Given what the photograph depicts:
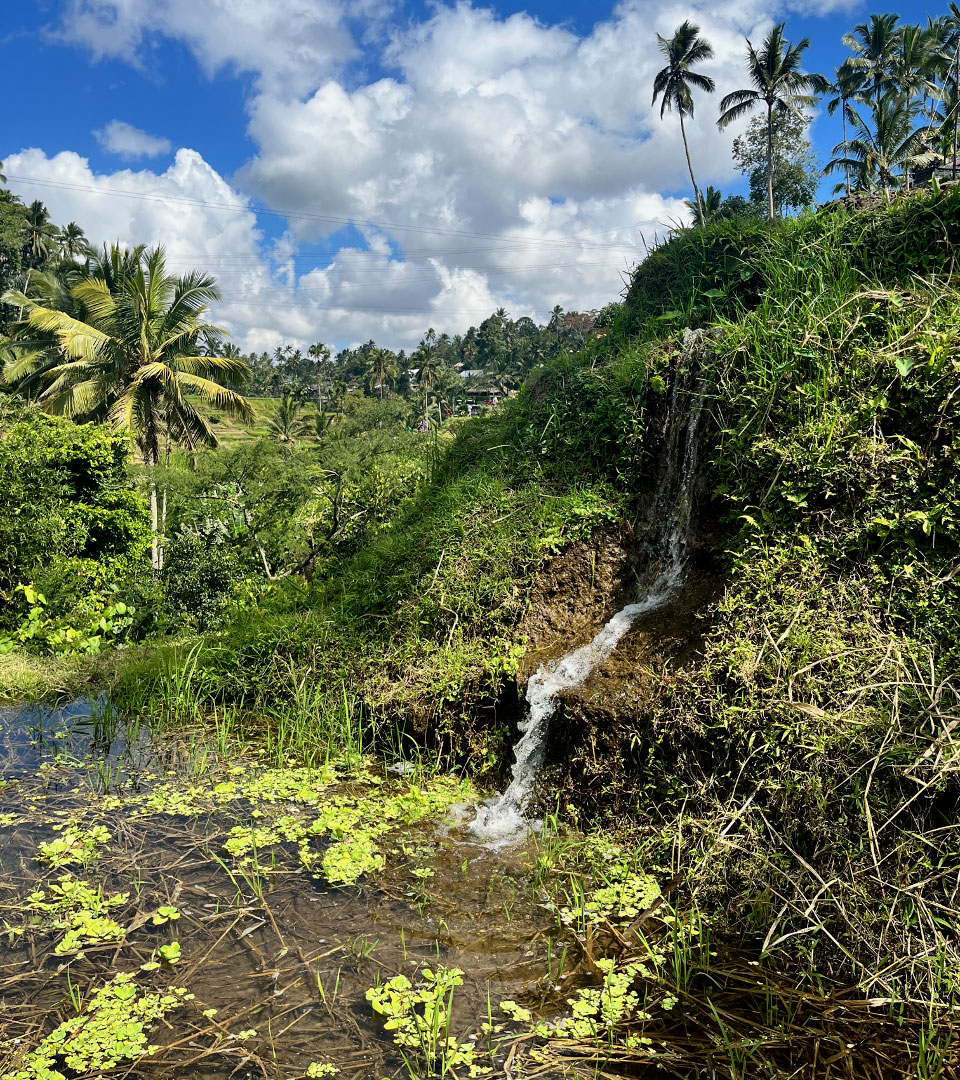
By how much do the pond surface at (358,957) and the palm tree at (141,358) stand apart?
13.3 m

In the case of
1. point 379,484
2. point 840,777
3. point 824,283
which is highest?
point 824,283

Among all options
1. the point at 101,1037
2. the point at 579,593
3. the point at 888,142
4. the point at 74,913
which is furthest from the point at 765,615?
the point at 888,142

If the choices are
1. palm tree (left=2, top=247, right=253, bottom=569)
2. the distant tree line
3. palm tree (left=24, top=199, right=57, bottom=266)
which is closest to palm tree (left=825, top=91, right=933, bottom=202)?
the distant tree line

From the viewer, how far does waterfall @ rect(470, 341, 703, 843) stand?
4977 mm

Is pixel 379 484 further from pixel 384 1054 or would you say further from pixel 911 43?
pixel 911 43

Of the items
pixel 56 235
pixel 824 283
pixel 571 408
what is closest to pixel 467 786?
pixel 571 408

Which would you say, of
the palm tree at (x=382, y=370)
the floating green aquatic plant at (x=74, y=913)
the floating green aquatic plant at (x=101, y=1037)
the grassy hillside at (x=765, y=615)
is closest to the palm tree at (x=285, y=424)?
the palm tree at (x=382, y=370)

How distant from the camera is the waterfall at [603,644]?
4977mm

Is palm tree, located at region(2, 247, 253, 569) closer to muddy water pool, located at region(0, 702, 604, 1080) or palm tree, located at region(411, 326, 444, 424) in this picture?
muddy water pool, located at region(0, 702, 604, 1080)

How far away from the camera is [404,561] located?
7.51 metres

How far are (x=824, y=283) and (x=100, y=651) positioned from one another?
8.69m

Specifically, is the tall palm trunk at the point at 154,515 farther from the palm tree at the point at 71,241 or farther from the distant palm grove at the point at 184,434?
the palm tree at the point at 71,241

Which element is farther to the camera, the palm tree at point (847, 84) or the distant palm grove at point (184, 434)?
the palm tree at point (847, 84)

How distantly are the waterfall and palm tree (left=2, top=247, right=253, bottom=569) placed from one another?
13.5 metres
